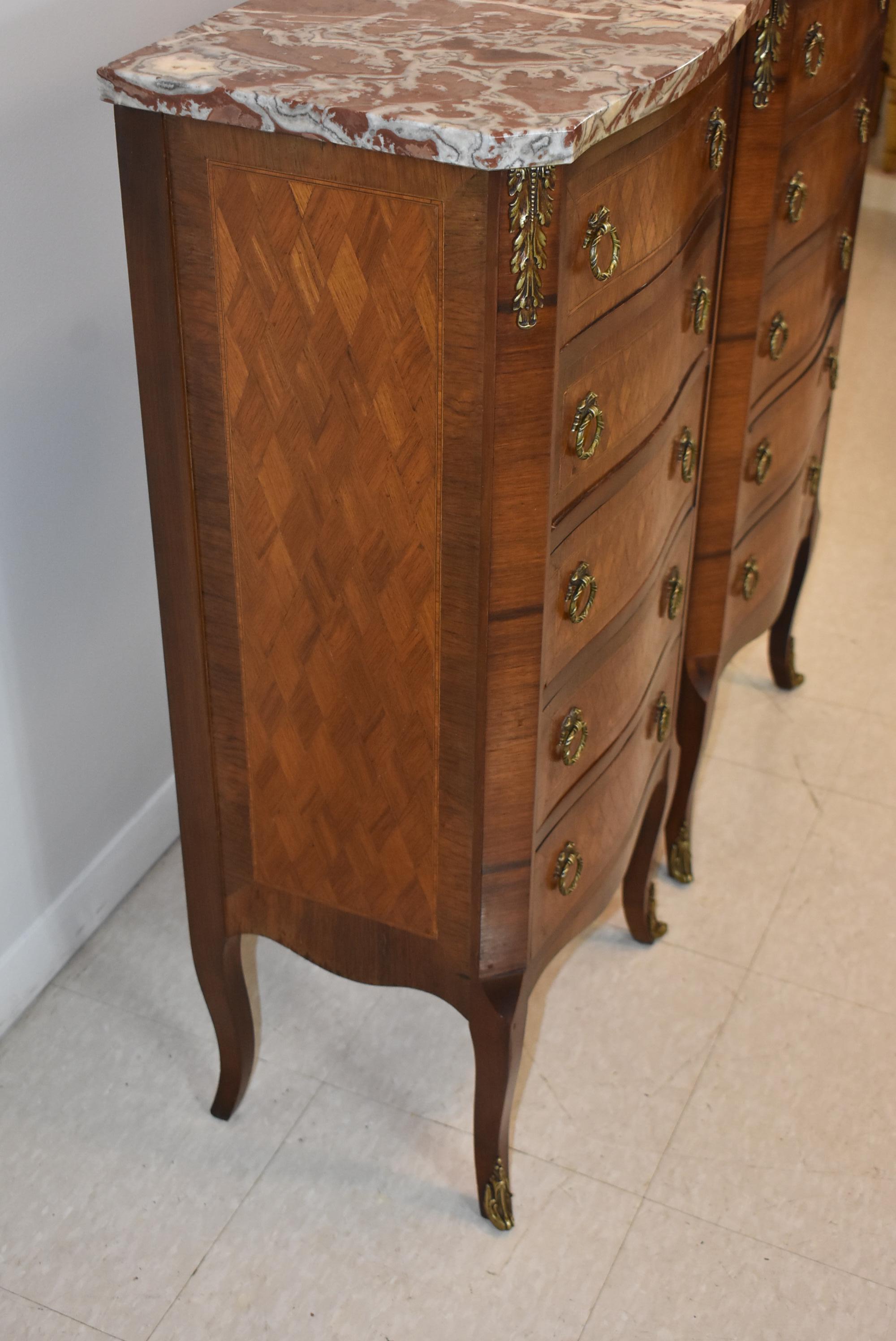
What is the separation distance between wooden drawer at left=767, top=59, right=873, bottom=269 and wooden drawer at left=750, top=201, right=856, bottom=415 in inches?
1.3

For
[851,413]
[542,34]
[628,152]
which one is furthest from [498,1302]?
[851,413]

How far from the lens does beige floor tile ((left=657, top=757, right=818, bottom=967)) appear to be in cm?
233

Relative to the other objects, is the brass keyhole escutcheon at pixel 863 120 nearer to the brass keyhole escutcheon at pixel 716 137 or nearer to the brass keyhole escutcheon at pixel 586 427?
the brass keyhole escutcheon at pixel 716 137

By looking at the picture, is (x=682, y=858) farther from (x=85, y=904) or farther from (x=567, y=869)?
(x=85, y=904)

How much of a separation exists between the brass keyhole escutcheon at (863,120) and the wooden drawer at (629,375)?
53 cm

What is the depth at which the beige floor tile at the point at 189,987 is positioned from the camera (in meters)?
2.14

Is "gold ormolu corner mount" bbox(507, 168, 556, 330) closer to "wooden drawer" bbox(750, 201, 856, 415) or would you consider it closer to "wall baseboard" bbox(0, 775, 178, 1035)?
"wooden drawer" bbox(750, 201, 856, 415)

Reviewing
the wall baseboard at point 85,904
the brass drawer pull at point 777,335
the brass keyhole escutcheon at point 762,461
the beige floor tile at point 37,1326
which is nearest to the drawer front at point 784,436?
the brass keyhole escutcheon at point 762,461

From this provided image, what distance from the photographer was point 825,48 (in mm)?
1846

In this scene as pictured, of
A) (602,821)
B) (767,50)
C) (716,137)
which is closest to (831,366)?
(767,50)

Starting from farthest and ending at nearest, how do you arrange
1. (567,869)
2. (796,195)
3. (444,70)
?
(796,195)
(567,869)
(444,70)

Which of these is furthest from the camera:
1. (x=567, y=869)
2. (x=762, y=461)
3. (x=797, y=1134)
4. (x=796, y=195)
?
(x=762, y=461)

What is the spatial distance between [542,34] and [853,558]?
6.72ft

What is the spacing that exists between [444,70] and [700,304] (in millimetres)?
461
